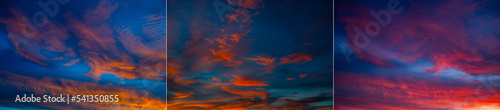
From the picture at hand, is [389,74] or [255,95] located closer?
[389,74]

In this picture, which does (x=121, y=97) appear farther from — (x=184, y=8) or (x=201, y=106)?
(x=184, y=8)

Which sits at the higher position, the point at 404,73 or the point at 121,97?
the point at 404,73

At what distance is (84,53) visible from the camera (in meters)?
2.98

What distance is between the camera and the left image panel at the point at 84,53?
2.94m

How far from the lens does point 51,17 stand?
2998 mm

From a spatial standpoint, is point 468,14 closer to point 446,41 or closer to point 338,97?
point 446,41

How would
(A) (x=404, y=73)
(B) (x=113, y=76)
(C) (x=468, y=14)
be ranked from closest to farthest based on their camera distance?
(C) (x=468, y=14)
(A) (x=404, y=73)
(B) (x=113, y=76)

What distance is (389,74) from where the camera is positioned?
9.23 ft

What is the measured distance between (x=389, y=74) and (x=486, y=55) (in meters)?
0.88

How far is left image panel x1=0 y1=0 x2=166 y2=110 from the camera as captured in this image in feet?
9.63

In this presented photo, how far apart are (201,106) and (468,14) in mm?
2829

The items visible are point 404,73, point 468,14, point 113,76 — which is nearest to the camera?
point 468,14

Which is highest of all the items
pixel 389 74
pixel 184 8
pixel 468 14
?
pixel 184 8

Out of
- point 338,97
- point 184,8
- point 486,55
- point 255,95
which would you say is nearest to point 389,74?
point 338,97
